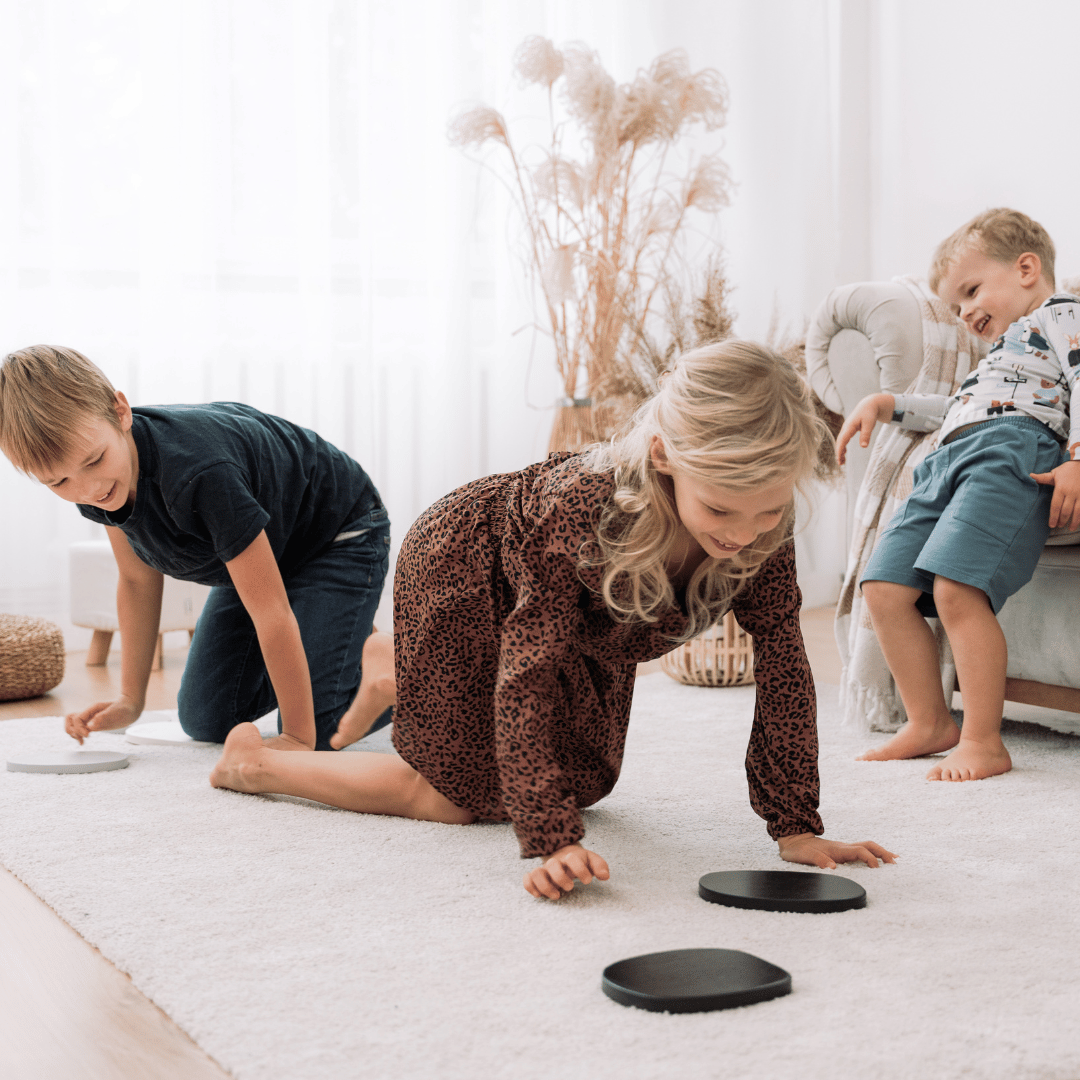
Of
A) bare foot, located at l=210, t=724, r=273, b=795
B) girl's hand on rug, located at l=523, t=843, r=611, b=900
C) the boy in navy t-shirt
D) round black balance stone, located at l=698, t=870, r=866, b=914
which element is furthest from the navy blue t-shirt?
round black balance stone, located at l=698, t=870, r=866, b=914

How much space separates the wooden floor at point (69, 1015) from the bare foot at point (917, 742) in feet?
3.41

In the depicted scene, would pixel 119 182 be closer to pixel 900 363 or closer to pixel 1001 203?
pixel 900 363

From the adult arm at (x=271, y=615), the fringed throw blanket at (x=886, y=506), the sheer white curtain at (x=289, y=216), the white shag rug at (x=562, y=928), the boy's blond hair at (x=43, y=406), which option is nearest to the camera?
the white shag rug at (x=562, y=928)

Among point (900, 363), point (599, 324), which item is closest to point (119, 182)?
point (599, 324)

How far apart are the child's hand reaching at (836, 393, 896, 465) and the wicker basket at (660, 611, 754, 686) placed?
0.51 metres

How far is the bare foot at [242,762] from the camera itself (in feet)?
4.43

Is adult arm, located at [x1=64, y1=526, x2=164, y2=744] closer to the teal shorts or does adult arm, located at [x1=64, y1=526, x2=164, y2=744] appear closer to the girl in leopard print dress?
the girl in leopard print dress

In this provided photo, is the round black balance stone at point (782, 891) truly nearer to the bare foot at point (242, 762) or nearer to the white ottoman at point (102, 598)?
the bare foot at point (242, 762)

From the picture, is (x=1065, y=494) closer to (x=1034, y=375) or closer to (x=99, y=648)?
(x=1034, y=375)

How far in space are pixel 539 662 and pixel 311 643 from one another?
66cm

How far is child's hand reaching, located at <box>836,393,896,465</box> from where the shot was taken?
66.0 inches

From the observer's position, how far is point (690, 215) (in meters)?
3.27

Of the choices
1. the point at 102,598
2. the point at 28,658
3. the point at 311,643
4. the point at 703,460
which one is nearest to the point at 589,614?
the point at 703,460

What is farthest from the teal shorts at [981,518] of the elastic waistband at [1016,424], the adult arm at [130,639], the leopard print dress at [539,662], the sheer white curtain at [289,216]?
the sheer white curtain at [289,216]
